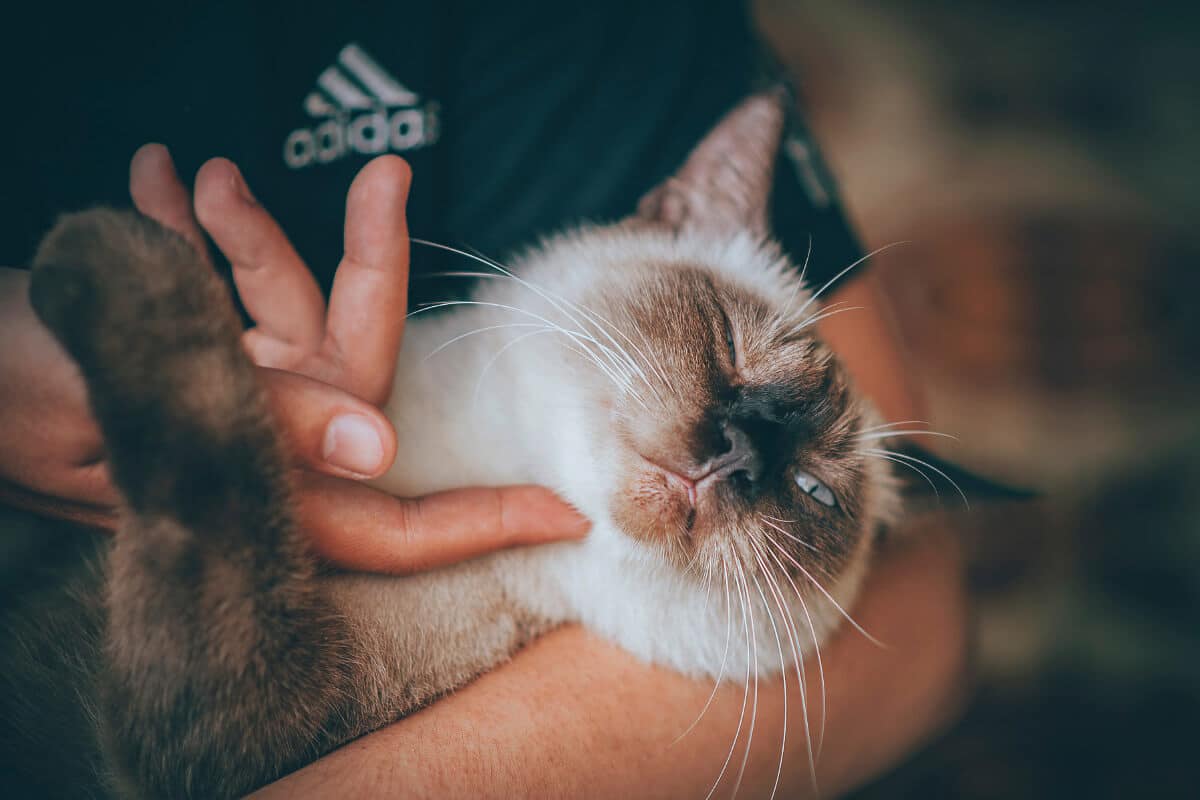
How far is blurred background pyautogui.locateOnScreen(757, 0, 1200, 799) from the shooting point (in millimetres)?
2332

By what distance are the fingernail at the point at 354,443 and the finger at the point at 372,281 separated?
0.14 metres

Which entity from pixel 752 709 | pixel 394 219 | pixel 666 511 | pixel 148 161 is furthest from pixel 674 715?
pixel 148 161

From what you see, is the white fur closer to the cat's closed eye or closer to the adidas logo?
the cat's closed eye

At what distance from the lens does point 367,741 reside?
3.02 ft

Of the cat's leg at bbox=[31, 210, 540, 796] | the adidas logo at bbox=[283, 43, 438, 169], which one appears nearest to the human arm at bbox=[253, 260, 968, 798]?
the cat's leg at bbox=[31, 210, 540, 796]

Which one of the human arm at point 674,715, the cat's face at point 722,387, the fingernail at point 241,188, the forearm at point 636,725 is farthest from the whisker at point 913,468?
the fingernail at point 241,188

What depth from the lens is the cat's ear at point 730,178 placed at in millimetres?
1184

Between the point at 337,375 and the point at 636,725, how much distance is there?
0.69 metres

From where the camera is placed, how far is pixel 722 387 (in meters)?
1.01

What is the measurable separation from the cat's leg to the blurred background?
2.11 metres

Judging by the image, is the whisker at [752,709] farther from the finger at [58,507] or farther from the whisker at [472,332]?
the finger at [58,507]

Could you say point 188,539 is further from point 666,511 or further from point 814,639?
point 814,639

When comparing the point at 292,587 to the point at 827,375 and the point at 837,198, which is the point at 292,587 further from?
the point at 837,198

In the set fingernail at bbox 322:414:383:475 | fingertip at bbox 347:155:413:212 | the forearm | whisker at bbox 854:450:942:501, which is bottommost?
the forearm
